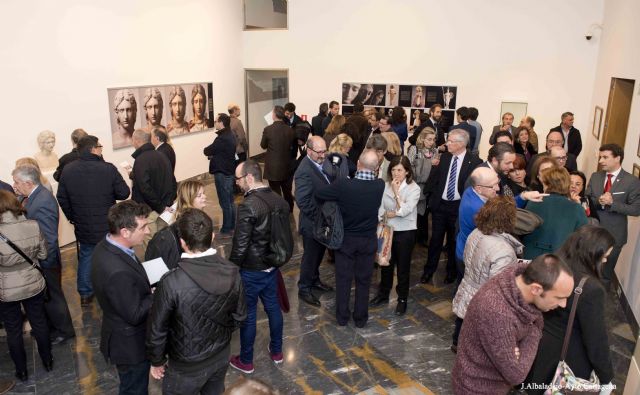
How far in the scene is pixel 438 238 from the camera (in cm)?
541

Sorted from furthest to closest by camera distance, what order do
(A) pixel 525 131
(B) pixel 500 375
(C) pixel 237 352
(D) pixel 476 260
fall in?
(A) pixel 525 131
(C) pixel 237 352
(D) pixel 476 260
(B) pixel 500 375

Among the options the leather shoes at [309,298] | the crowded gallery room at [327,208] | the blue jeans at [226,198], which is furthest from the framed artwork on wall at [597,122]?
the blue jeans at [226,198]

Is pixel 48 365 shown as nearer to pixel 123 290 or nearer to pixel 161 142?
pixel 123 290

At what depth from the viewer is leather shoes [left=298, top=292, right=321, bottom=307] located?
17.1 feet

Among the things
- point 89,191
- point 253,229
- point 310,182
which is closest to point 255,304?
point 253,229

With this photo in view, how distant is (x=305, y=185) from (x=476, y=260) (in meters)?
1.98

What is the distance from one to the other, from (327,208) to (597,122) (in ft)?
19.7

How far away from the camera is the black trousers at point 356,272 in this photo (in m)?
4.47

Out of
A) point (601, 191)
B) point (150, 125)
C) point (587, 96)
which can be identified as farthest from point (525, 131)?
point (150, 125)

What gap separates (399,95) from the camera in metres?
10.3

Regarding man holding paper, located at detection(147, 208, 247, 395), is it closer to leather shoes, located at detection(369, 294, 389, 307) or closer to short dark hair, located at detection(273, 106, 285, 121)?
leather shoes, located at detection(369, 294, 389, 307)

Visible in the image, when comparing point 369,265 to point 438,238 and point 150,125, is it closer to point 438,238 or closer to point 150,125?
point 438,238

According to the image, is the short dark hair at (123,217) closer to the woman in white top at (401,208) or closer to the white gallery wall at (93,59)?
A: the woman in white top at (401,208)

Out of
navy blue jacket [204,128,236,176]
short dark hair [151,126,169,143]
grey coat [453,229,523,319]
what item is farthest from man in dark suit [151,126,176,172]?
grey coat [453,229,523,319]
